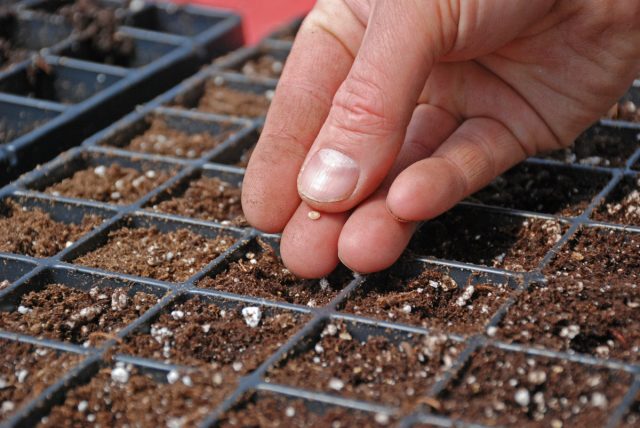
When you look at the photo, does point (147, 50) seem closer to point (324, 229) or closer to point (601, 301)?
point (324, 229)

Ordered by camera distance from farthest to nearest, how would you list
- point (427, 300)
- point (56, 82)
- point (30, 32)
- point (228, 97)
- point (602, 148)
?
point (30, 32)
point (56, 82)
point (228, 97)
point (602, 148)
point (427, 300)

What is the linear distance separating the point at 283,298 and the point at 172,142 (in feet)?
2.10

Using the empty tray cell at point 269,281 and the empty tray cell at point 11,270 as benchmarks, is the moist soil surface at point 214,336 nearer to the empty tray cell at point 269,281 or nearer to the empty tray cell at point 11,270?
the empty tray cell at point 269,281

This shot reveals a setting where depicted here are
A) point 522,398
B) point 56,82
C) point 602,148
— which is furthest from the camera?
point 56,82

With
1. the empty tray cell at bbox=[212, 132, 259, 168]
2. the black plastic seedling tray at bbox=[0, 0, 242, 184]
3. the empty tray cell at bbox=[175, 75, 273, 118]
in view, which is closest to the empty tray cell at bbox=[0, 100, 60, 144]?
the black plastic seedling tray at bbox=[0, 0, 242, 184]

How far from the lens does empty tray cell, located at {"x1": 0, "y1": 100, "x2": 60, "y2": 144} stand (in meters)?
1.84

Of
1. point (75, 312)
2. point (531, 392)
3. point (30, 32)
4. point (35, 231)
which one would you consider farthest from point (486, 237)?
point (30, 32)

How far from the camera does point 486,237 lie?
138 cm

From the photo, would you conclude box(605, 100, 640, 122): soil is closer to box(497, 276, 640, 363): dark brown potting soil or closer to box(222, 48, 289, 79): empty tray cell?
box(497, 276, 640, 363): dark brown potting soil

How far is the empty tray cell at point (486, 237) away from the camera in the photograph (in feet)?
4.33

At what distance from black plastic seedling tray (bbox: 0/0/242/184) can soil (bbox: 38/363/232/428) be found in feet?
2.41

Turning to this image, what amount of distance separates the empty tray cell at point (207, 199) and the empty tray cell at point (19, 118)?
43 centimetres

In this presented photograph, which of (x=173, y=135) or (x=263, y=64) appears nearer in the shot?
(x=173, y=135)

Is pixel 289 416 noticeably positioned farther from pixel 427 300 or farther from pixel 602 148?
pixel 602 148
